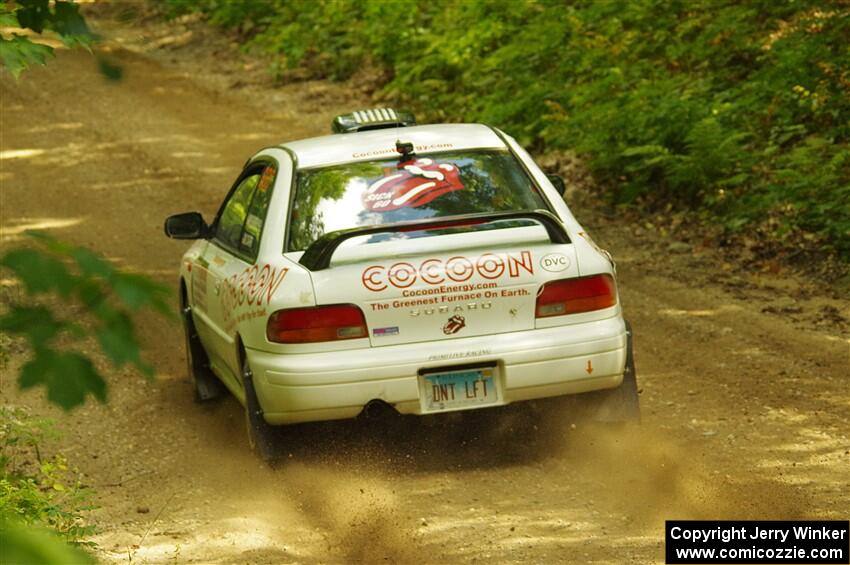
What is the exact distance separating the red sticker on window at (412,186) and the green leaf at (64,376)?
14.5 feet

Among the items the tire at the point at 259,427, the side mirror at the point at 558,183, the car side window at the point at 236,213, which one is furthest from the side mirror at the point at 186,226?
the side mirror at the point at 558,183

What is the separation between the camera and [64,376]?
2.07 metres

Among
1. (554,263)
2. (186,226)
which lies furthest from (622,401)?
(186,226)

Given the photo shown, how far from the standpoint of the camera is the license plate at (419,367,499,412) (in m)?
6.08

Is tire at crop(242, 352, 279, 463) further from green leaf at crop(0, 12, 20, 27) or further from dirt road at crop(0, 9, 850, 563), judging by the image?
green leaf at crop(0, 12, 20, 27)

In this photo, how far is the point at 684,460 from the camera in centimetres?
642

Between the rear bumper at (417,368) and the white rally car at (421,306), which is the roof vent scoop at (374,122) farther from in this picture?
the rear bumper at (417,368)

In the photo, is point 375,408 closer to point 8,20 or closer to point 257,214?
point 257,214

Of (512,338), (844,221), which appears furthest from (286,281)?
(844,221)

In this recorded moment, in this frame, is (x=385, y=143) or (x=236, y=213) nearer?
(x=385, y=143)

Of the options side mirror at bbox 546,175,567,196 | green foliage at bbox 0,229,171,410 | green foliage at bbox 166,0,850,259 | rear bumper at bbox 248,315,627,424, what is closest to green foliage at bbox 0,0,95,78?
green foliage at bbox 0,229,171,410

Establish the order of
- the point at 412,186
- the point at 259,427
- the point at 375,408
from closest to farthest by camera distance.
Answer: the point at 375,408 < the point at 259,427 < the point at 412,186

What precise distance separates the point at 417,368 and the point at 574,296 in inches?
33.6

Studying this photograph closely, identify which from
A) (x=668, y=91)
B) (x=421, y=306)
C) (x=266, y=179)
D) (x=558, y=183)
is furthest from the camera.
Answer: (x=668, y=91)
